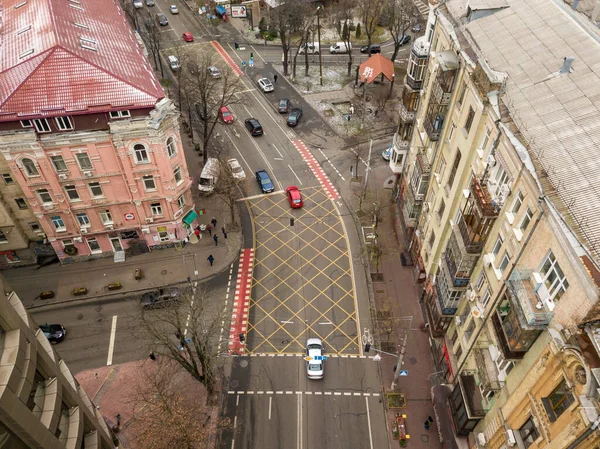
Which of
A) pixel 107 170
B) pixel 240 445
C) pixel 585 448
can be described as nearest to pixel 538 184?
pixel 585 448

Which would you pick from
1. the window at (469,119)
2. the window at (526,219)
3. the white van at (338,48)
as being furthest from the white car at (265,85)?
the window at (526,219)

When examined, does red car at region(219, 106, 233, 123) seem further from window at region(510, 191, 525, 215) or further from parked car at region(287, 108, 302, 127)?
window at region(510, 191, 525, 215)

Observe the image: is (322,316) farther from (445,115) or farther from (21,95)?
(21,95)

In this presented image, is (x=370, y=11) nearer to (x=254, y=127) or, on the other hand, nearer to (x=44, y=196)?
(x=254, y=127)

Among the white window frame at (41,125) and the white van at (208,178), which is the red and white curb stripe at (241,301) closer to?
the white van at (208,178)

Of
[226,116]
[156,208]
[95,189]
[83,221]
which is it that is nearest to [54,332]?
[83,221]

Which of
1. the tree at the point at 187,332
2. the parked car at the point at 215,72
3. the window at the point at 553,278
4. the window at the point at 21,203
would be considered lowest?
the tree at the point at 187,332
